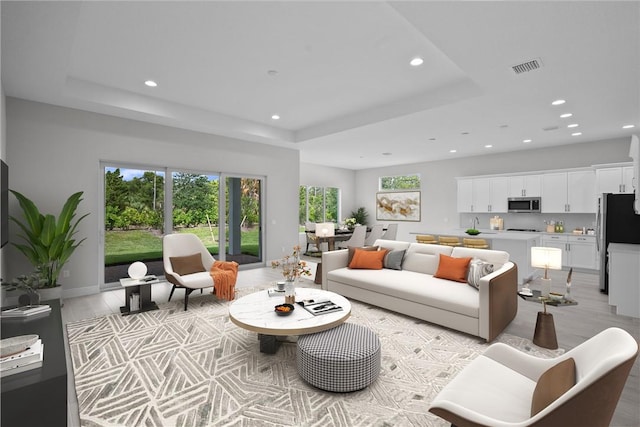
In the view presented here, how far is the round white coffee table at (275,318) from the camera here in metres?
2.48

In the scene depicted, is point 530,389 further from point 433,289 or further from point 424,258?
point 424,258

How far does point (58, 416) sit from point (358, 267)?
3.54 meters

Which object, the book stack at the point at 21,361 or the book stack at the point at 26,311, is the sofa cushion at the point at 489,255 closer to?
the book stack at the point at 21,361

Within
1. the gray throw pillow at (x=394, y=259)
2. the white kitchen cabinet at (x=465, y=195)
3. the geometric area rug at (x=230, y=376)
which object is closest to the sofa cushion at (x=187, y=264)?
the geometric area rug at (x=230, y=376)

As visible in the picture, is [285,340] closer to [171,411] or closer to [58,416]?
[171,411]

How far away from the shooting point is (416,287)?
360 centimetres

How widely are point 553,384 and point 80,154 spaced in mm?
5968

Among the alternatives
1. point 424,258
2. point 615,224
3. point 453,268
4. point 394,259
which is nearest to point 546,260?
point 453,268

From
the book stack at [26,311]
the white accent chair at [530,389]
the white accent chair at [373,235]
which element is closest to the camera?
the white accent chair at [530,389]

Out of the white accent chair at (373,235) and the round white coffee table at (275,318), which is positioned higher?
the white accent chair at (373,235)

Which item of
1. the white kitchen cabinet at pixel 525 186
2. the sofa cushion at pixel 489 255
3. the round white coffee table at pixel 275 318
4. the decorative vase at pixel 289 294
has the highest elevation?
the white kitchen cabinet at pixel 525 186

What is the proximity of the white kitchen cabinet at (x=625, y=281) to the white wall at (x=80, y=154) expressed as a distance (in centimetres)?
645

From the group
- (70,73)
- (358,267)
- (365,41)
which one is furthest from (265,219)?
(365,41)

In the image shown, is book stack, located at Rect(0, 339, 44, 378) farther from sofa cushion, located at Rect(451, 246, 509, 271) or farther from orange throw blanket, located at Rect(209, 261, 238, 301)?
sofa cushion, located at Rect(451, 246, 509, 271)
